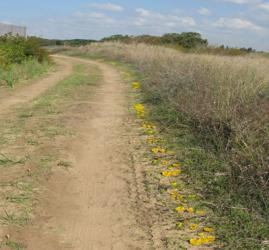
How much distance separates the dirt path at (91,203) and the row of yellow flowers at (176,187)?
15.6 inches

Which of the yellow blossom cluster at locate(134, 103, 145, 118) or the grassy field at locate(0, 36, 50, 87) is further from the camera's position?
the grassy field at locate(0, 36, 50, 87)

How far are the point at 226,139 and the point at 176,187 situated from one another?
1614 mm

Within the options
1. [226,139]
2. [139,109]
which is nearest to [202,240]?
[226,139]

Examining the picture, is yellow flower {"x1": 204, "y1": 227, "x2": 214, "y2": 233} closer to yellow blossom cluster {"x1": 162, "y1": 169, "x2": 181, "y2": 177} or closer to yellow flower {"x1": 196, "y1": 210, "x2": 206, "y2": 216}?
yellow flower {"x1": 196, "y1": 210, "x2": 206, "y2": 216}

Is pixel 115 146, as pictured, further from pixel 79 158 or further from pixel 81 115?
pixel 81 115

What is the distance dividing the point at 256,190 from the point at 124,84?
39.7ft

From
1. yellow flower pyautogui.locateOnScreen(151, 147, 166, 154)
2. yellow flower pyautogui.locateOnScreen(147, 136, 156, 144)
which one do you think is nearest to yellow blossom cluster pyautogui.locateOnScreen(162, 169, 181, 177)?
yellow flower pyautogui.locateOnScreen(151, 147, 166, 154)

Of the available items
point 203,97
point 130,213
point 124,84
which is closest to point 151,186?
point 130,213

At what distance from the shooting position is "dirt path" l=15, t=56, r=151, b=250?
4.06 metres

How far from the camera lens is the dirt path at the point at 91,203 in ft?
13.3

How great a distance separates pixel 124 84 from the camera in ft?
54.5

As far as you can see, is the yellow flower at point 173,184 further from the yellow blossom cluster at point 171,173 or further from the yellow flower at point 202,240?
the yellow flower at point 202,240

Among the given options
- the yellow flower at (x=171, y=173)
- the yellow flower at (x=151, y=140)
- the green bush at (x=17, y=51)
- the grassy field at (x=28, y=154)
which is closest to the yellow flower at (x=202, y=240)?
the grassy field at (x=28, y=154)

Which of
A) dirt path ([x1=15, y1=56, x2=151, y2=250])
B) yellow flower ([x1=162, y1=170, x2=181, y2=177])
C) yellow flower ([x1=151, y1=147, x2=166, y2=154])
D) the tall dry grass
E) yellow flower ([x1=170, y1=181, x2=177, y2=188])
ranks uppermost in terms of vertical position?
the tall dry grass
